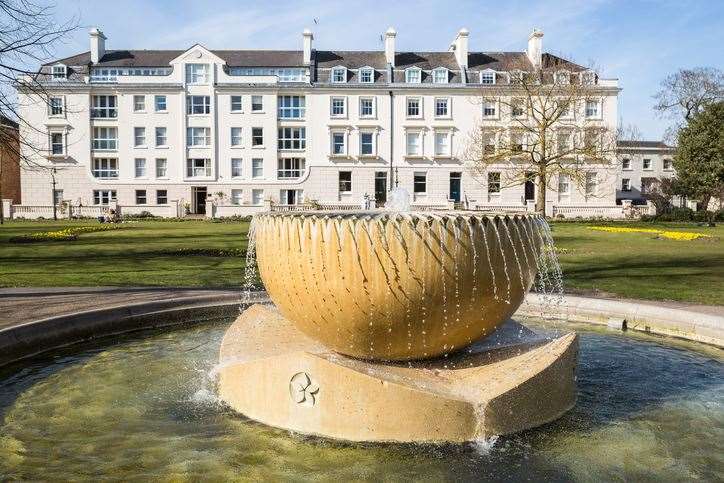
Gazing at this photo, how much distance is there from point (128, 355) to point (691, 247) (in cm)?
2193

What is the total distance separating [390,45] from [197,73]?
1847 centimetres

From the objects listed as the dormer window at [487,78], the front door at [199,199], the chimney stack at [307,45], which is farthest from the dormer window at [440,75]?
the front door at [199,199]

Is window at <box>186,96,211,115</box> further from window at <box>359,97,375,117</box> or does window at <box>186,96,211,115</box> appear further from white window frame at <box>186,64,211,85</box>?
window at <box>359,97,375,117</box>

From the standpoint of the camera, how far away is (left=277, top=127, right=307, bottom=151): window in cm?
5578

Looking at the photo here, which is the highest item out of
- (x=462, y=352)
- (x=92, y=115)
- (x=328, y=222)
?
(x=92, y=115)

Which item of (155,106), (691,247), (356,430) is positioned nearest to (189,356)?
(356,430)

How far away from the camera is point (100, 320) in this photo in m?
7.81

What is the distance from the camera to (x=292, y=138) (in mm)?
55938

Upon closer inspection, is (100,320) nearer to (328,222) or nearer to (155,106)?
(328,222)

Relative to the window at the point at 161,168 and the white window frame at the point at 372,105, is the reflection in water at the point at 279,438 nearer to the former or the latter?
the white window frame at the point at 372,105

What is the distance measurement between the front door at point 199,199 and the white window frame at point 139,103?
28.7ft

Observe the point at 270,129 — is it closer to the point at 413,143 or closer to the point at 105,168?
the point at 413,143

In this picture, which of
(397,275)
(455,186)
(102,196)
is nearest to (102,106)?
(102,196)

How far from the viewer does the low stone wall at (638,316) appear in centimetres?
770
